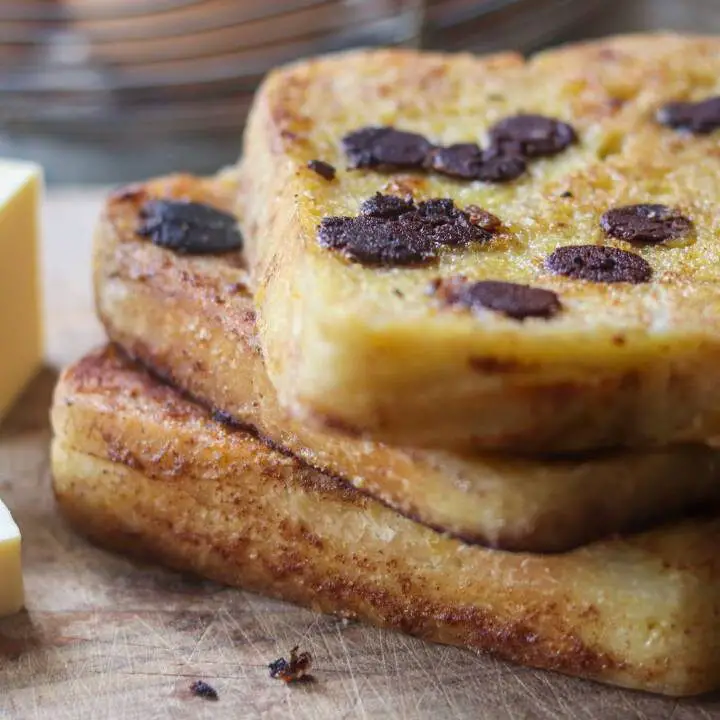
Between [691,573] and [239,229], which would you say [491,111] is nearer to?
[239,229]

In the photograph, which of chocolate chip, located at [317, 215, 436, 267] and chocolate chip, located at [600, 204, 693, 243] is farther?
chocolate chip, located at [600, 204, 693, 243]

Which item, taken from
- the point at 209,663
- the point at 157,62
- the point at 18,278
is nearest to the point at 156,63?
the point at 157,62

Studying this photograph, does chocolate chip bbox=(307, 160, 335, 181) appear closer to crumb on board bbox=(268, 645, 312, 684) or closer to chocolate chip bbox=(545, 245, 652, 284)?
chocolate chip bbox=(545, 245, 652, 284)

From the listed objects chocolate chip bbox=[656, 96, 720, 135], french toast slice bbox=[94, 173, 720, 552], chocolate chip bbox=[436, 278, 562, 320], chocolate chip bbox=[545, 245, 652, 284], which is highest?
chocolate chip bbox=[656, 96, 720, 135]

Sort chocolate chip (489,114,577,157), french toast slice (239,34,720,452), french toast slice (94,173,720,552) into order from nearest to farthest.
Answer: french toast slice (239,34,720,452) → french toast slice (94,173,720,552) → chocolate chip (489,114,577,157)

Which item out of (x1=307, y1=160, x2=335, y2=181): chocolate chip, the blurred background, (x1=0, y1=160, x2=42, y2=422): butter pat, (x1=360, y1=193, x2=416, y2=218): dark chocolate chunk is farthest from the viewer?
the blurred background

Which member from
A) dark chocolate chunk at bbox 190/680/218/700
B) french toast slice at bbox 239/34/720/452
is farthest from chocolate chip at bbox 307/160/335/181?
dark chocolate chunk at bbox 190/680/218/700

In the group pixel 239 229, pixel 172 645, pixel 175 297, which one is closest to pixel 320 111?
pixel 239 229
